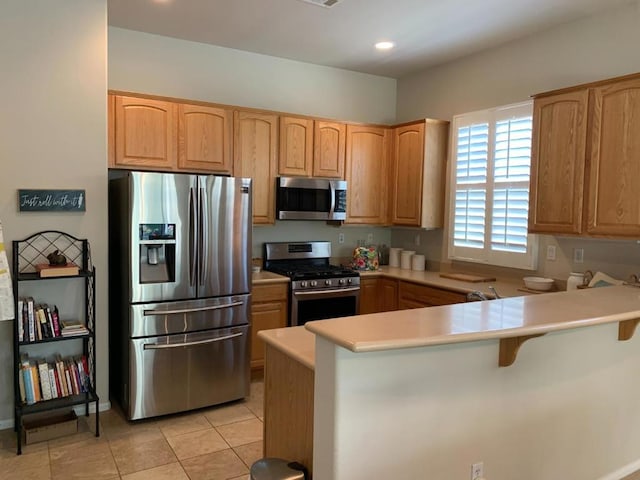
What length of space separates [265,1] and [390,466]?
297 centimetres

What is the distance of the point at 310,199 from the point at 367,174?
0.70 metres

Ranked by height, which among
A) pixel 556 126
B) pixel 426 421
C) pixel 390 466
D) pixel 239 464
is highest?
pixel 556 126

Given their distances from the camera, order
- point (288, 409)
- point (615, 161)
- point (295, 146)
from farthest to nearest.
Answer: point (295, 146) → point (615, 161) → point (288, 409)

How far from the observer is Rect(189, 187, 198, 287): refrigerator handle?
340 cm

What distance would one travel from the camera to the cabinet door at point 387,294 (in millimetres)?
4523

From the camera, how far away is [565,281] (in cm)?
373

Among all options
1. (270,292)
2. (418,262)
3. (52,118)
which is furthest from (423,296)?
(52,118)

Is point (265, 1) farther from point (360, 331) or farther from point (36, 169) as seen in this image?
point (360, 331)

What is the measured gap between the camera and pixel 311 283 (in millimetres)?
4242

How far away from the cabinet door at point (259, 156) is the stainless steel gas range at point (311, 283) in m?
0.47

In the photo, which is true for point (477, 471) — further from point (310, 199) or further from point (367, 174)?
point (367, 174)

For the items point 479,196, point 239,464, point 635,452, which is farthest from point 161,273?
point 635,452

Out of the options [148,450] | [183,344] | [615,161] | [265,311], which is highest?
[615,161]

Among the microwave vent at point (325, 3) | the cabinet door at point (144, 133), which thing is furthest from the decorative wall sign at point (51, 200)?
the microwave vent at point (325, 3)
